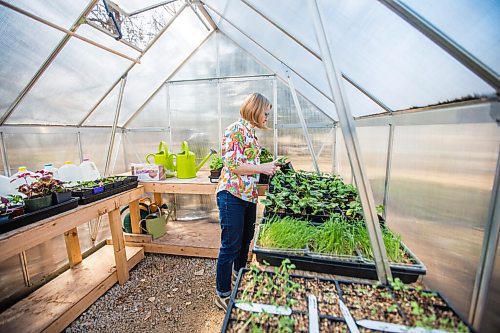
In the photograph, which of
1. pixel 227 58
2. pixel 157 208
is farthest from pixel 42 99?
pixel 227 58

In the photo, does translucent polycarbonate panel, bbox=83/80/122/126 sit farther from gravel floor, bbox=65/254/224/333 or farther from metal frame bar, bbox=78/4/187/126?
gravel floor, bbox=65/254/224/333

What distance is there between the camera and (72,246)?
7.49 ft

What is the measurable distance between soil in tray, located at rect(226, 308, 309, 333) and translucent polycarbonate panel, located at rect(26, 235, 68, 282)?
2.40 m

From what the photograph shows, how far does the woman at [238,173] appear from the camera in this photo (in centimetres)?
148

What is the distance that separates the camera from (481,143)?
29.7 inches

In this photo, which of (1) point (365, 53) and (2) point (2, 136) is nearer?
(1) point (365, 53)

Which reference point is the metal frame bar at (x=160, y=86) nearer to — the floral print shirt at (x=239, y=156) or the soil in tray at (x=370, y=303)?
the floral print shirt at (x=239, y=156)

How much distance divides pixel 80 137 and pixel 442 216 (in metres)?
3.37

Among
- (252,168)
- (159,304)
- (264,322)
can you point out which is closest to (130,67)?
(252,168)

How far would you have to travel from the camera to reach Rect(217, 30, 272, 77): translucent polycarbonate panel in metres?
3.21

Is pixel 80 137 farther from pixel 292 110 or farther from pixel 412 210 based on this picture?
pixel 412 210

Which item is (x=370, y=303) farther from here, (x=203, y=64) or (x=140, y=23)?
(x=203, y=64)

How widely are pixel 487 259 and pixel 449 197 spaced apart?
25 cm

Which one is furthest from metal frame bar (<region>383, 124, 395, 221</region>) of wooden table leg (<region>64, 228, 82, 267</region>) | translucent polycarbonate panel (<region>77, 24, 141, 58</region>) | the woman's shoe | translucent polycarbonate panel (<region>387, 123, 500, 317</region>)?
wooden table leg (<region>64, 228, 82, 267</region>)
